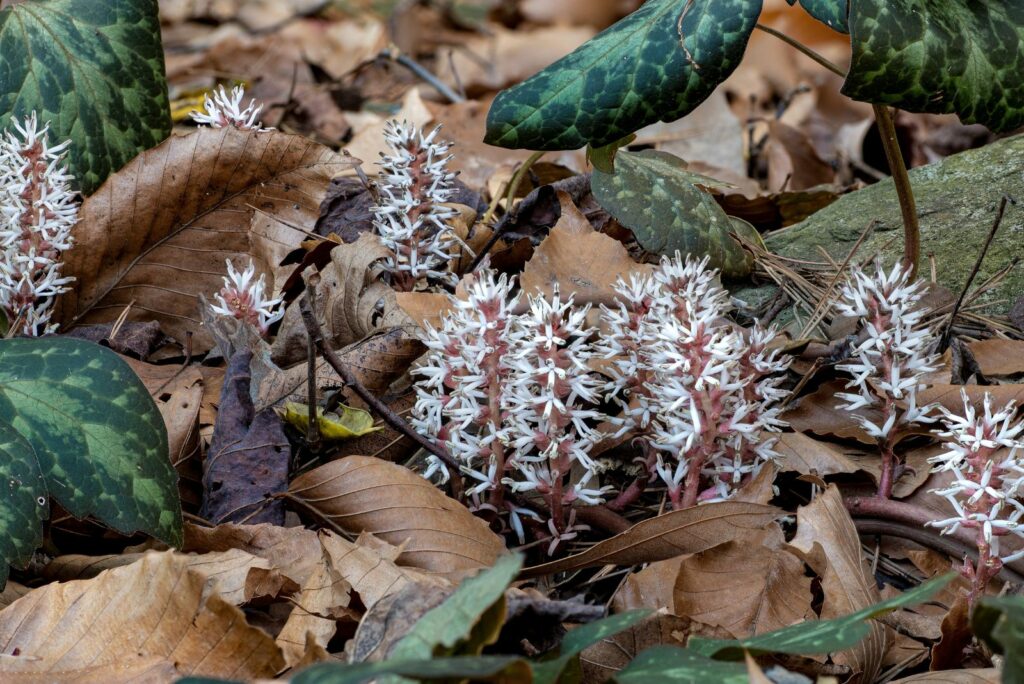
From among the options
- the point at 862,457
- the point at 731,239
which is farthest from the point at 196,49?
the point at 862,457

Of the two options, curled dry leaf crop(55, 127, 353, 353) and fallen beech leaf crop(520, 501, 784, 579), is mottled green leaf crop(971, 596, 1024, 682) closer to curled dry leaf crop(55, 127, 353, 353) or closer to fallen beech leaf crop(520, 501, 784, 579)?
fallen beech leaf crop(520, 501, 784, 579)

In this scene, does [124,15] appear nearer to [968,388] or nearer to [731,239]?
[731,239]

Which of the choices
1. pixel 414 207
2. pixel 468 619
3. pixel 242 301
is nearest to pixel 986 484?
pixel 468 619

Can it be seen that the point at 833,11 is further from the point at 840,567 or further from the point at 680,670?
the point at 680,670

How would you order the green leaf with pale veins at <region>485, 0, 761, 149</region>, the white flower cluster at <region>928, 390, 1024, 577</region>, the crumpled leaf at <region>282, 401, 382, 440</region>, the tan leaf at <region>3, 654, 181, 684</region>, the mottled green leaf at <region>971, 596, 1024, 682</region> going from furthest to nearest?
the crumpled leaf at <region>282, 401, 382, 440</region>, the green leaf with pale veins at <region>485, 0, 761, 149</region>, the white flower cluster at <region>928, 390, 1024, 577</region>, the tan leaf at <region>3, 654, 181, 684</region>, the mottled green leaf at <region>971, 596, 1024, 682</region>

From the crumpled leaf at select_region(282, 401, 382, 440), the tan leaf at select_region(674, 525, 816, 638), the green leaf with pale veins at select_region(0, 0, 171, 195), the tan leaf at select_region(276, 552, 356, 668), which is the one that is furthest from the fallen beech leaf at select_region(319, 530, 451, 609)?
the green leaf with pale veins at select_region(0, 0, 171, 195)

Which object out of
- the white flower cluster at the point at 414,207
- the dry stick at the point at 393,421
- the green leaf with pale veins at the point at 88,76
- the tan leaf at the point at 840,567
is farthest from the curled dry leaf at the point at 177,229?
the tan leaf at the point at 840,567

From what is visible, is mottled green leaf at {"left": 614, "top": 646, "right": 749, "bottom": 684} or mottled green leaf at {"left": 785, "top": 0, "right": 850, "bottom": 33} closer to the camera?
mottled green leaf at {"left": 614, "top": 646, "right": 749, "bottom": 684}
